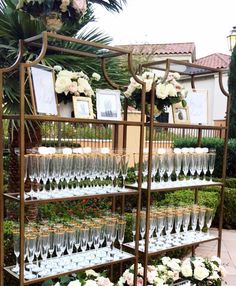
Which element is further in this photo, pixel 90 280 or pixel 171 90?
pixel 171 90

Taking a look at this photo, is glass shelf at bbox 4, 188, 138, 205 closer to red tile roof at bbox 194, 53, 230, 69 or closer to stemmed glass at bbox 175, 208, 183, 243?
stemmed glass at bbox 175, 208, 183, 243

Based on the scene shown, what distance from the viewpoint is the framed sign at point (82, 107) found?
234 centimetres

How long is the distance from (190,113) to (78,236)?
4.40 feet

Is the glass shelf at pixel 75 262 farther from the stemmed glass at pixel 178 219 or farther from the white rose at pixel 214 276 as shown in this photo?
the white rose at pixel 214 276

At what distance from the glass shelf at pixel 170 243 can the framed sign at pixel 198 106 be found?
2.97 feet

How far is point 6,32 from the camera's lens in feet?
11.2

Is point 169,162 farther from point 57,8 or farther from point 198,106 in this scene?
point 57,8

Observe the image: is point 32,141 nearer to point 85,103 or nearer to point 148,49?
point 85,103

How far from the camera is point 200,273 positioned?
9.89 feet

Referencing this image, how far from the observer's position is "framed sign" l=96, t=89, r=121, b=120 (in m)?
2.48

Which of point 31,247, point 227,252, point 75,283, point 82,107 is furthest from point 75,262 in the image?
point 227,252

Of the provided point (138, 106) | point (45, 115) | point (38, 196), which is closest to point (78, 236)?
point (38, 196)

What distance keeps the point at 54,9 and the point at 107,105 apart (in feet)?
2.15

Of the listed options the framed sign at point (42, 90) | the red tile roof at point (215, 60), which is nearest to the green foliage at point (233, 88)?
the framed sign at point (42, 90)
